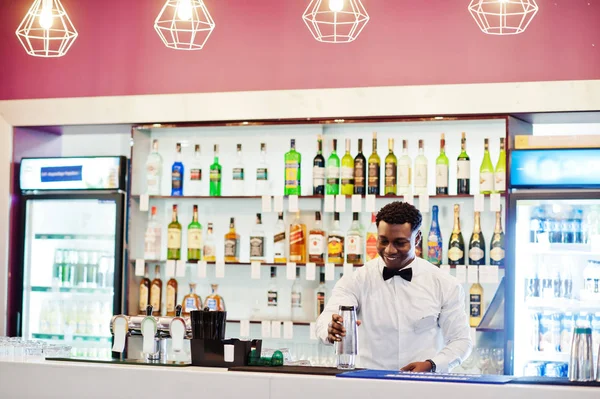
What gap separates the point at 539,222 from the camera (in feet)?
17.6

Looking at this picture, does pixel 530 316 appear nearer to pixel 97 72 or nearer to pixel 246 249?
pixel 246 249

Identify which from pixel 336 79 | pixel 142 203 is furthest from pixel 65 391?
pixel 336 79

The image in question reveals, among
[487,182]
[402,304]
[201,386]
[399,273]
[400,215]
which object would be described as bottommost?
[201,386]

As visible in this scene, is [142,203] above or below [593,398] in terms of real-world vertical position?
above

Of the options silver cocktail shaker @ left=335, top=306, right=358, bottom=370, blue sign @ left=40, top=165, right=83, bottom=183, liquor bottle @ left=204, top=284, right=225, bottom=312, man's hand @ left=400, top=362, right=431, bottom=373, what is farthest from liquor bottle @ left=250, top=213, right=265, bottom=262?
silver cocktail shaker @ left=335, top=306, right=358, bottom=370

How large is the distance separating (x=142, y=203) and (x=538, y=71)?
2.62m

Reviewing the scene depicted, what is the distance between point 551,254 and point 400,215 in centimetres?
180

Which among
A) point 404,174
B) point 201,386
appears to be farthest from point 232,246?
point 201,386

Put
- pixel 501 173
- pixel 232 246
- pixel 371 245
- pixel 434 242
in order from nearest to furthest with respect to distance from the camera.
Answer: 1. pixel 501 173
2. pixel 434 242
3. pixel 371 245
4. pixel 232 246

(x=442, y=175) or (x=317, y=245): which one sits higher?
(x=442, y=175)

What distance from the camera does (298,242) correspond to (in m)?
5.80

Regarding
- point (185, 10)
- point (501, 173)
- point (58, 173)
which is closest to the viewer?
point (185, 10)

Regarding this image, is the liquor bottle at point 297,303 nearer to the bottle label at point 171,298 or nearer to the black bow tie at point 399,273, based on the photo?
the bottle label at point 171,298

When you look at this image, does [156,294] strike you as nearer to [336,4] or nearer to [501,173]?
[501,173]
